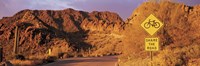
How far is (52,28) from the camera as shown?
403 ft

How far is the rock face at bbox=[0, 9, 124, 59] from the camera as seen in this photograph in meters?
98.8

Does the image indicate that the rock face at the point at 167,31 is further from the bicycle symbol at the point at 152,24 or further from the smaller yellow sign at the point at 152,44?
the smaller yellow sign at the point at 152,44

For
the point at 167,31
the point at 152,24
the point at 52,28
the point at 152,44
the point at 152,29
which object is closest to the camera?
the point at 152,44

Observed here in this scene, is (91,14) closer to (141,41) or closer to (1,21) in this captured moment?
(1,21)

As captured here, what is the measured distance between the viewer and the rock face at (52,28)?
9875 cm

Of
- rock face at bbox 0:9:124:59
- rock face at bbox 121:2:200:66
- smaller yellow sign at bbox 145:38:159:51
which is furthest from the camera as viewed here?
rock face at bbox 0:9:124:59

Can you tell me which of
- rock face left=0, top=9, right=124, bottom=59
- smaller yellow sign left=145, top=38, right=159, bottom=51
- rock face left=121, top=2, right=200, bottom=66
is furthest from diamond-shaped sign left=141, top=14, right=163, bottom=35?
rock face left=0, top=9, right=124, bottom=59

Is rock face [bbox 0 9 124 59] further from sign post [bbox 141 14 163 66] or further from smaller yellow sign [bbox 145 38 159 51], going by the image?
smaller yellow sign [bbox 145 38 159 51]

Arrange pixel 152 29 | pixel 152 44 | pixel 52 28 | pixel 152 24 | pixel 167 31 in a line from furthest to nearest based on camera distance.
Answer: pixel 52 28 < pixel 167 31 < pixel 152 24 < pixel 152 29 < pixel 152 44

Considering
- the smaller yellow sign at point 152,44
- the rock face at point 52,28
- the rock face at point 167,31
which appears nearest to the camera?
the smaller yellow sign at point 152,44

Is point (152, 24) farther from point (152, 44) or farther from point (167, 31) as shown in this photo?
point (167, 31)

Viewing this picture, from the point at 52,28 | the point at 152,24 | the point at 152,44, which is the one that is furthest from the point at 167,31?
the point at 52,28

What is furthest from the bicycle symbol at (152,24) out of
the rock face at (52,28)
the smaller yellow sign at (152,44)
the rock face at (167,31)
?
the rock face at (52,28)

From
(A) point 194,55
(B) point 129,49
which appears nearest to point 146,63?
(A) point 194,55
